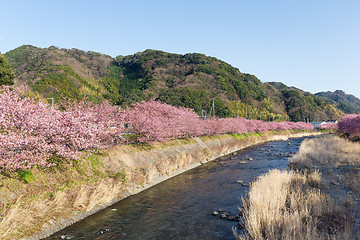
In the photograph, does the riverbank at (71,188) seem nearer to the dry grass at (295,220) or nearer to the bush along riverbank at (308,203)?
the bush along riverbank at (308,203)

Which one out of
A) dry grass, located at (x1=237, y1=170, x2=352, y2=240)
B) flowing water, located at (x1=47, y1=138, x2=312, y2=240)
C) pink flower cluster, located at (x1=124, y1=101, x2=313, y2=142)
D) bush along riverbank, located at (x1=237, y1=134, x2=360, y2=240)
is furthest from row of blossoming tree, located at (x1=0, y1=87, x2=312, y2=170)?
bush along riverbank, located at (x1=237, y1=134, x2=360, y2=240)

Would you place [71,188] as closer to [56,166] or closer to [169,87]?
[56,166]

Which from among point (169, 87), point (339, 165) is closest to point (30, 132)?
point (339, 165)

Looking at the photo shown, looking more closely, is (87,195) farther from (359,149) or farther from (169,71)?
(169,71)

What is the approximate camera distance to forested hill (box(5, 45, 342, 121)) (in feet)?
379

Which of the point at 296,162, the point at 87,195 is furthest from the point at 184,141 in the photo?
the point at 87,195

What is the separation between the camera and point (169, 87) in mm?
156375

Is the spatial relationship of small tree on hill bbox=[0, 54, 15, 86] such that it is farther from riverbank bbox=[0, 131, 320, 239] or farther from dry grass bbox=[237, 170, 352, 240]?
dry grass bbox=[237, 170, 352, 240]

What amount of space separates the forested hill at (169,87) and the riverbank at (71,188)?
85137 millimetres

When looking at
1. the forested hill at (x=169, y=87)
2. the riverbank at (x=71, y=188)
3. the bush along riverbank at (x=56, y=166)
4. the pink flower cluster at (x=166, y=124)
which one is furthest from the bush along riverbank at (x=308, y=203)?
the forested hill at (x=169, y=87)

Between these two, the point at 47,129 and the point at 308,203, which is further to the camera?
the point at 47,129

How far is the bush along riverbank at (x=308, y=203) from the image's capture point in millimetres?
8477

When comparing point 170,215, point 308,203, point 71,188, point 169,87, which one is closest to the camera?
point 308,203

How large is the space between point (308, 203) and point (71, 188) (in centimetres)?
1280
